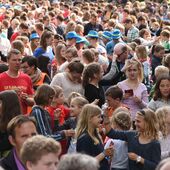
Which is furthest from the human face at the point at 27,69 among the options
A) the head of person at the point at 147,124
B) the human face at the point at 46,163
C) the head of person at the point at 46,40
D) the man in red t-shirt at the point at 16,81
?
the human face at the point at 46,163

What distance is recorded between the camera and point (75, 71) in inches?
412

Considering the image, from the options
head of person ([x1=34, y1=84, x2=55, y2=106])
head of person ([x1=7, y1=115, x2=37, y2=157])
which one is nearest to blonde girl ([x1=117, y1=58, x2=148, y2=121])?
head of person ([x1=34, y1=84, x2=55, y2=106])

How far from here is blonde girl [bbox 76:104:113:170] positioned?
8148 millimetres

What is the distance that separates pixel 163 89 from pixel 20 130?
426cm

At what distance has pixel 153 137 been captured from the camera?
8.09m

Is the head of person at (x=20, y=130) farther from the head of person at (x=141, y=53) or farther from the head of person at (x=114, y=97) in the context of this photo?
the head of person at (x=141, y=53)

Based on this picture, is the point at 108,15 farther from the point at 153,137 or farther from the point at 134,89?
the point at 153,137

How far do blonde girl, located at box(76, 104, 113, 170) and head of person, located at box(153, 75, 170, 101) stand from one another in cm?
215

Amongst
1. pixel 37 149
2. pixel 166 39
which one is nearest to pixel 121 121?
pixel 37 149

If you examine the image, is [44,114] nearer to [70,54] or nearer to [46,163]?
[46,163]

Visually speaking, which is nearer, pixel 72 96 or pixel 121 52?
pixel 72 96

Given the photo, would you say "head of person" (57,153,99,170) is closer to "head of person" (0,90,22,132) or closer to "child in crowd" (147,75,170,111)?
"head of person" (0,90,22,132)

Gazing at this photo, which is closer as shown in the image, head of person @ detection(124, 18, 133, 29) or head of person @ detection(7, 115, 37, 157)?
head of person @ detection(7, 115, 37, 157)

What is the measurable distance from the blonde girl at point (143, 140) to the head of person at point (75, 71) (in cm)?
215
